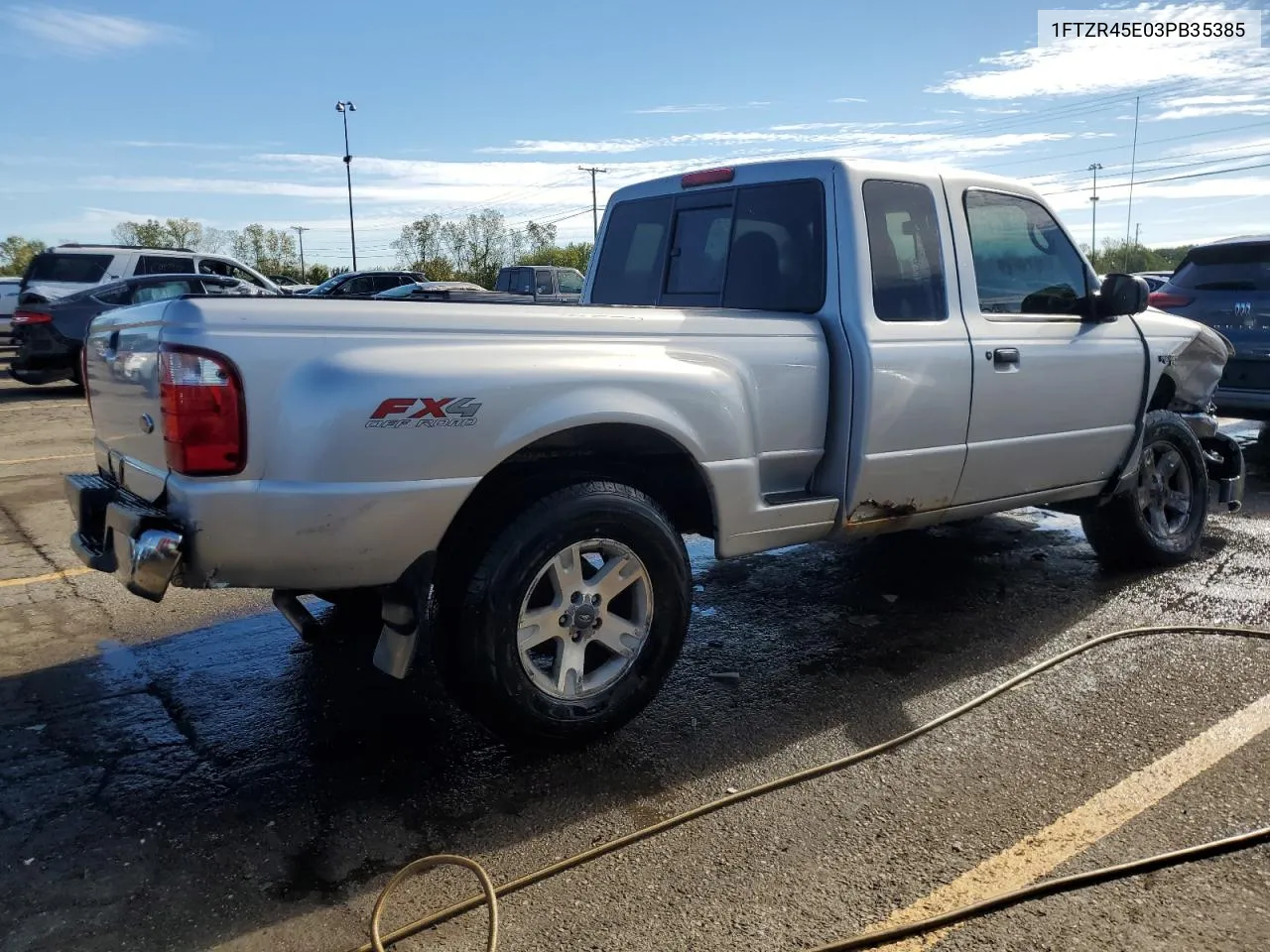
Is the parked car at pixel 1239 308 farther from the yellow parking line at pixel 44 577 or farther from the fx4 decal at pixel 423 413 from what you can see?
the yellow parking line at pixel 44 577

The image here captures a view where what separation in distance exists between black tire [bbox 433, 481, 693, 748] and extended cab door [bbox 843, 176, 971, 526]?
3.25ft

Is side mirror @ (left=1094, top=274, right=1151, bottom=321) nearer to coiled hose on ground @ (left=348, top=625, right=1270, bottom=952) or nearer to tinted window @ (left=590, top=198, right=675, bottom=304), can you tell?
tinted window @ (left=590, top=198, right=675, bottom=304)

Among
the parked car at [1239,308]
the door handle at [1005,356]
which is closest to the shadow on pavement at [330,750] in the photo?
the door handle at [1005,356]

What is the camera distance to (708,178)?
4719mm

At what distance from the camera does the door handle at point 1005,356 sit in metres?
4.45

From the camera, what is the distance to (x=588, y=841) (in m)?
2.91

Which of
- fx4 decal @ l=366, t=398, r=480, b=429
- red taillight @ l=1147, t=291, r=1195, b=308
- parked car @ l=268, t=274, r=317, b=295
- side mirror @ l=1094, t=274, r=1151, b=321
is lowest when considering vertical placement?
fx4 decal @ l=366, t=398, r=480, b=429

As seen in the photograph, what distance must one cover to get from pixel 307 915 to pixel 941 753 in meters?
2.08

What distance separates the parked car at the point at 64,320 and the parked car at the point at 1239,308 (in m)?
12.2

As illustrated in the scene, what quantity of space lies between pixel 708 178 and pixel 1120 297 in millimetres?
2080

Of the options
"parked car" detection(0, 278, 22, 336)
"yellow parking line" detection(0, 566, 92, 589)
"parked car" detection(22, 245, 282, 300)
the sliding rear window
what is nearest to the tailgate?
"yellow parking line" detection(0, 566, 92, 589)

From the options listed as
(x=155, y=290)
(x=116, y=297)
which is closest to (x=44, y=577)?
(x=155, y=290)

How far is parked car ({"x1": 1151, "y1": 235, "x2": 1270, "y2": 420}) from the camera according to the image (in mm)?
8172

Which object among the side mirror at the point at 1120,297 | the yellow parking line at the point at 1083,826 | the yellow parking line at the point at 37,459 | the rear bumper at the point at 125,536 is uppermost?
the side mirror at the point at 1120,297
